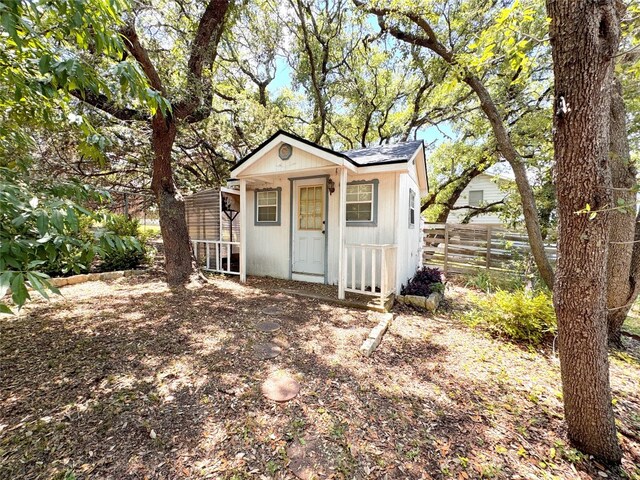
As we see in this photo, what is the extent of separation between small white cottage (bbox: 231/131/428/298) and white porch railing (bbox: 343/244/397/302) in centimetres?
2

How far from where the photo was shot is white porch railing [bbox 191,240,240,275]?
7098 mm

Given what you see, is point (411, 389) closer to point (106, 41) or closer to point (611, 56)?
point (611, 56)

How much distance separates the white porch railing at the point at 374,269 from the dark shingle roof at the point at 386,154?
1.65m

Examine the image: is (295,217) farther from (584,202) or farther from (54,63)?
A: (584,202)

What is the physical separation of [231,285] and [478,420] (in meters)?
5.12

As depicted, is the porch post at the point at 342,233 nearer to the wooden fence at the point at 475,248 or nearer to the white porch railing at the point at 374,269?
the white porch railing at the point at 374,269

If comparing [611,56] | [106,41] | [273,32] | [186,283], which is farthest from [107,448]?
[273,32]

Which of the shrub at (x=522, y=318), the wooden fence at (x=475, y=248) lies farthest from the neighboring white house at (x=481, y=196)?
the shrub at (x=522, y=318)

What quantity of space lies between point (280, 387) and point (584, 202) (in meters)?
2.73

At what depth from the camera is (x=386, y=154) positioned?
5.76 m

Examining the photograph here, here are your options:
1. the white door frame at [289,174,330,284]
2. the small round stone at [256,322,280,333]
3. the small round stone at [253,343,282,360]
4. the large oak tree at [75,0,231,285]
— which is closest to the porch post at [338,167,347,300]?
the white door frame at [289,174,330,284]

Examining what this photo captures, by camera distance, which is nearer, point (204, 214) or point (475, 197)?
point (204, 214)

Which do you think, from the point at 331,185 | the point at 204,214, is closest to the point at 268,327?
the point at 331,185

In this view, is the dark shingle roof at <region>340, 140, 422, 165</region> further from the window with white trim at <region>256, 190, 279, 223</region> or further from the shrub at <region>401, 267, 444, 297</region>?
the shrub at <region>401, 267, 444, 297</region>
